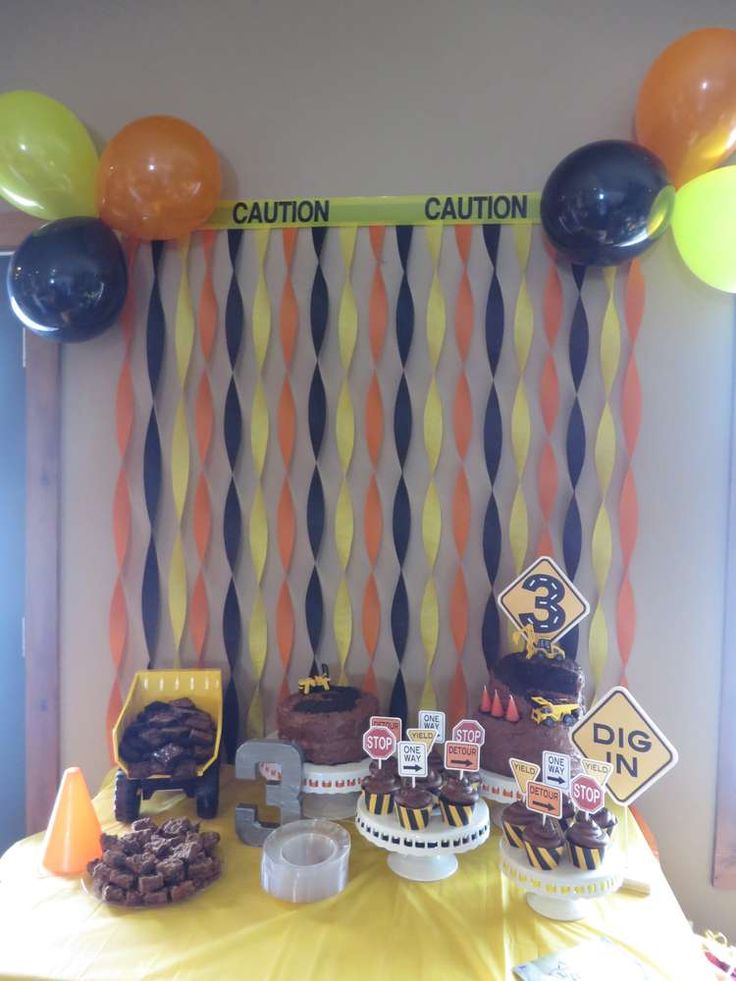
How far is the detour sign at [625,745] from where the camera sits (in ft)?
3.87

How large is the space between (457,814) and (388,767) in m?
0.18

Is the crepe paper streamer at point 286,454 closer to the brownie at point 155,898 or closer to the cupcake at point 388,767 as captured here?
the cupcake at point 388,767

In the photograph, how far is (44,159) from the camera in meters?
1.62

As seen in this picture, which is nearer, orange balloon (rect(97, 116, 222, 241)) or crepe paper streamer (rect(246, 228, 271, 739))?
orange balloon (rect(97, 116, 222, 241))

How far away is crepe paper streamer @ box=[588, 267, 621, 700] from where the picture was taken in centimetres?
170

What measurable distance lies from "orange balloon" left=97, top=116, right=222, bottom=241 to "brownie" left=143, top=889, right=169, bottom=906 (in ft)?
4.56

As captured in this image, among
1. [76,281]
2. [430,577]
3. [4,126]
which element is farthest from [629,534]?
[4,126]

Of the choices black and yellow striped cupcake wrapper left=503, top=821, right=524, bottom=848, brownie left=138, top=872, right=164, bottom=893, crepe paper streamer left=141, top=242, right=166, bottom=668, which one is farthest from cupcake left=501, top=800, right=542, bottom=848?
crepe paper streamer left=141, top=242, right=166, bottom=668

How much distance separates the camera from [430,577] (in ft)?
5.81

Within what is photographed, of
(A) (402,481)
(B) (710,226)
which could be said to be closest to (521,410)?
(A) (402,481)

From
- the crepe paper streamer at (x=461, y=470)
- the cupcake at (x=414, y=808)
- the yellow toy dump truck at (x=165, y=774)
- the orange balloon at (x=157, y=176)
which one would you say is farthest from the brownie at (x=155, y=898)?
the orange balloon at (x=157, y=176)

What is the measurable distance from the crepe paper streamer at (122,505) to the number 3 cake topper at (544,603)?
0.99 meters

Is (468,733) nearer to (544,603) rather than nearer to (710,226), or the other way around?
(544,603)

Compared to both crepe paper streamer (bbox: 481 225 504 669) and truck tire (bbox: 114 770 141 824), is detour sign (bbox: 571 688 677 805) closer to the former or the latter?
crepe paper streamer (bbox: 481 225 504 669)
